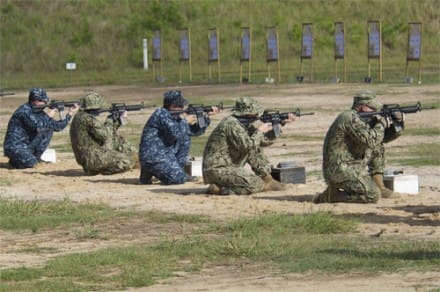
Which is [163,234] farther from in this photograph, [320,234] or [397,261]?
[397,261]

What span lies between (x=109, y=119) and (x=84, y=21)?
42836 millimetres

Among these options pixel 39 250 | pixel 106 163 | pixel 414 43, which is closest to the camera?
pixel 39 250

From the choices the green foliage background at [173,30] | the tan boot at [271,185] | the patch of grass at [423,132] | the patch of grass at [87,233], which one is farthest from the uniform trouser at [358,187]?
the green foliage background at [173,30]

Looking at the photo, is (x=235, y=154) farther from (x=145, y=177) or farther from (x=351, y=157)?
(x=145, y=177)

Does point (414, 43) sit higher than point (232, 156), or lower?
higher

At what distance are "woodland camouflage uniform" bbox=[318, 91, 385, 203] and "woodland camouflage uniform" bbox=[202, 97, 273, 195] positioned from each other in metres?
1.36

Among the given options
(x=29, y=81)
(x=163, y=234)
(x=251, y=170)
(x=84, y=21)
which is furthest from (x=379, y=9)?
(x=163, y=234)

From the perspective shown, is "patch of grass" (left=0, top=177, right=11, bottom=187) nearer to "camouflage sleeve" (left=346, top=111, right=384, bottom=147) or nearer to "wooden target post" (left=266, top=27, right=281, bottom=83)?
"camouflage sleeve" (left=346, top=111, right=384, bottom=147)

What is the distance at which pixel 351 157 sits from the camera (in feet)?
60.1

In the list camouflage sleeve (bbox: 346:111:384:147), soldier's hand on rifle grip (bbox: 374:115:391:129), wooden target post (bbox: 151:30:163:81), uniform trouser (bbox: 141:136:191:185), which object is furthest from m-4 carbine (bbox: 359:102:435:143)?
wooden target post (bbox: 151:30:163:81)

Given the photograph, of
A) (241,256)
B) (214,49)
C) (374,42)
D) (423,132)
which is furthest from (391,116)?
(214,49)

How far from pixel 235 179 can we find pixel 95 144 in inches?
172

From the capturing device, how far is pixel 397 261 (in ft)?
43.2

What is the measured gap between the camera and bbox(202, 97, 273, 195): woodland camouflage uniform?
19.4 metres
